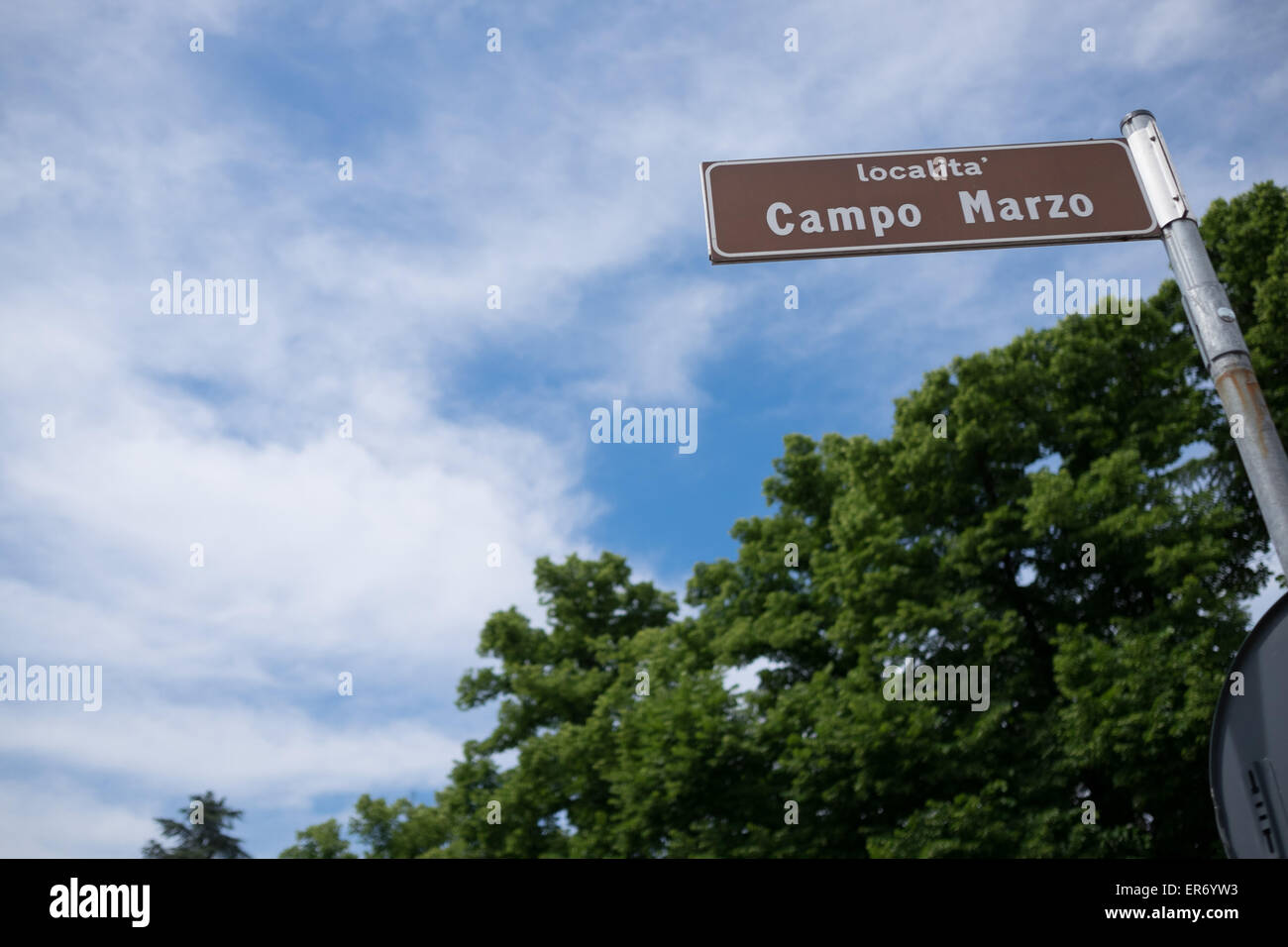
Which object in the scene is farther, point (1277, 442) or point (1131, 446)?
point (1131, 446)

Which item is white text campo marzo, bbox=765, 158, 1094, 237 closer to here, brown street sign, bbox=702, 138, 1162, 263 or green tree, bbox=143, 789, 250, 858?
brown street sign, bbox=702, 138, 1162, 263

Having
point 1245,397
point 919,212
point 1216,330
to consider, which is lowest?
point 1245,397

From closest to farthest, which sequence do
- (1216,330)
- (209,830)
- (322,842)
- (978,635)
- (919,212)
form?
(1216,330) → (919,212) → (978,635) → (322,842) → (209,830)

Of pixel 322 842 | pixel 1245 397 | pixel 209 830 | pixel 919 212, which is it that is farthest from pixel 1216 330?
pixel 209 830

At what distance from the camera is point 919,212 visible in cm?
427

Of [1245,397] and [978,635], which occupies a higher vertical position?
[978,635]

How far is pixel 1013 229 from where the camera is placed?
4.19 meters

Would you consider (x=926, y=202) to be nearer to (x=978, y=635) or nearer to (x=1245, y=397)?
(x=1245, y=397)

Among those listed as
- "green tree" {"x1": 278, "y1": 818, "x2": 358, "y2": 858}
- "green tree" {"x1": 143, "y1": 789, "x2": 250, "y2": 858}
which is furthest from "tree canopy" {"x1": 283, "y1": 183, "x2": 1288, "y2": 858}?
"green tree" {"x1": 143, "y1": 789, "x2": 250, "y2": 858}

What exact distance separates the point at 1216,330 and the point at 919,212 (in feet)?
4.12
